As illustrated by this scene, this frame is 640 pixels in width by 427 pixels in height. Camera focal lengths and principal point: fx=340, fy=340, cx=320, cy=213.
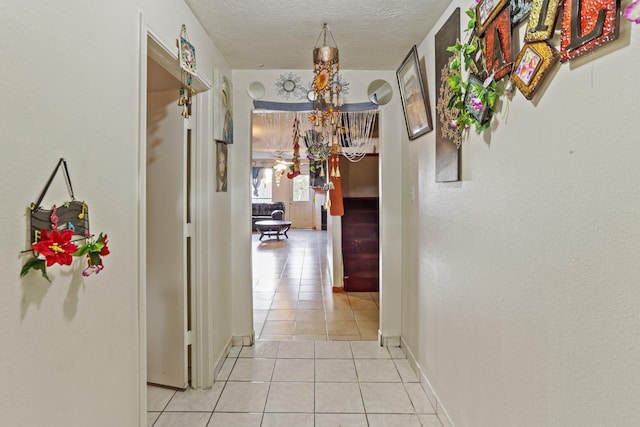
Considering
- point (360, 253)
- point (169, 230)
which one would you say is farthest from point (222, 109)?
point (360, 253)

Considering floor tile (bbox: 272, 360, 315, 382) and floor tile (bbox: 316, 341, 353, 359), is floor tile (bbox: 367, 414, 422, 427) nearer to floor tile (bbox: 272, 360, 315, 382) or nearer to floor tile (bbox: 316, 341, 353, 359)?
floor tile (bbox: 272, 360, 315, 382)

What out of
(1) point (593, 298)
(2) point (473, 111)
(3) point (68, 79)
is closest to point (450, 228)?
(2) point (473, 111)

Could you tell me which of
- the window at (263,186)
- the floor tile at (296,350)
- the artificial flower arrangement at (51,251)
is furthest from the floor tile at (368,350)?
the window at (263,186)

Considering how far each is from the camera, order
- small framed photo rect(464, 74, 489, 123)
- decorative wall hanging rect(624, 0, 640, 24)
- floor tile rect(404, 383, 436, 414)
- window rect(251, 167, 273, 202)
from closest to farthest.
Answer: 1. decorative wall hanging rect(624, 0, 640, 24)
2. small framed photo rect(464, 74, 489, 123)
3. floor tile rect(404, 383, 436, 414)
4. window rect(251, 167, 273, 202)

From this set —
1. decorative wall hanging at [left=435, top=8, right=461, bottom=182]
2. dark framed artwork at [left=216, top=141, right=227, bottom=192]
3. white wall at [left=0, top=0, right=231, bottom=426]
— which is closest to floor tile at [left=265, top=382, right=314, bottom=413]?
white wall at [left=0, top=0, right=231, bottom=426]

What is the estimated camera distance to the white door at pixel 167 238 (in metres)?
2.14

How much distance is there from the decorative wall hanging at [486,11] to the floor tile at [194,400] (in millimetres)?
2427

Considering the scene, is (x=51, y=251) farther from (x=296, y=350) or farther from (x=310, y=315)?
(x=310, y=315)

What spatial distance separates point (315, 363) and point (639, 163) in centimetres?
236

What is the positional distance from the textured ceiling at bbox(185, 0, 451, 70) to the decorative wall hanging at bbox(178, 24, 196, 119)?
0.23m

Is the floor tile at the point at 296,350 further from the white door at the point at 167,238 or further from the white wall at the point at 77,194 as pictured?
the white wall at the point at 77,194

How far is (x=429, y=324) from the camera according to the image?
2.18 m

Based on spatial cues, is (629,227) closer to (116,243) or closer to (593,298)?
(593,298)

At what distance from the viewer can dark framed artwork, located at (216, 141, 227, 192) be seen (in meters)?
2.44
